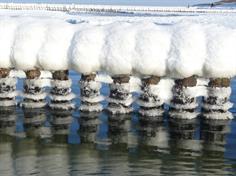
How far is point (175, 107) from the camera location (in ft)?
31.1

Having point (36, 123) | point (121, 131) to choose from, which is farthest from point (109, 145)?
point (36, 123)

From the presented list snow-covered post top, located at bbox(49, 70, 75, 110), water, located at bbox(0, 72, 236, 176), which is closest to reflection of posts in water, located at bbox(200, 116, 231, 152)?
water, located at bbox(0, 72, 236, 176)

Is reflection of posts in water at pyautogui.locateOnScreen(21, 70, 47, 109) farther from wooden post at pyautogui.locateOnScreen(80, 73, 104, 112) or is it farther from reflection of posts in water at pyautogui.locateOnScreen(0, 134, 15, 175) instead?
reflection of posts in water at pyautogui.locateOnScreen(0, 134, 15, 175)

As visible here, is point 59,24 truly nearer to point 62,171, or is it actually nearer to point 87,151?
point 87,151

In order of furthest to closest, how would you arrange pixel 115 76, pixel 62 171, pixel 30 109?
pixel 30 109 → pixel 115 76 → pixel 62 171

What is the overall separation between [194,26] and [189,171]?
3.06m

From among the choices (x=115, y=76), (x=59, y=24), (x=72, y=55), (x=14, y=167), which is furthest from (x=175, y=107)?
(x=14, y=167)

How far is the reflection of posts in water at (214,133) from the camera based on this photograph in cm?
838

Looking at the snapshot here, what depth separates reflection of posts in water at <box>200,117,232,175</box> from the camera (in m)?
7.33

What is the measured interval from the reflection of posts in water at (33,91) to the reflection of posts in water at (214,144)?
3.35 metres

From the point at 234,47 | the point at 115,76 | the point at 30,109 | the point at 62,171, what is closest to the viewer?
the point at 62,171

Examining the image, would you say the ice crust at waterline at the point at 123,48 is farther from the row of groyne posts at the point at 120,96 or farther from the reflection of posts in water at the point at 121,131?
the reflection of posts in water at the point at 121,131

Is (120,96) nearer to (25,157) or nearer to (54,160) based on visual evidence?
(54,160)

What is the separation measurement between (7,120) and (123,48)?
2.73 metres
